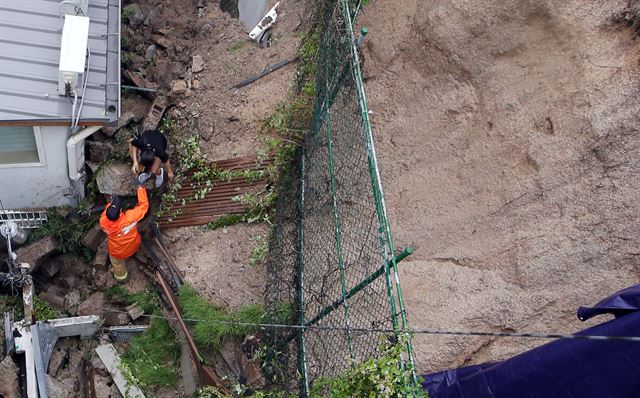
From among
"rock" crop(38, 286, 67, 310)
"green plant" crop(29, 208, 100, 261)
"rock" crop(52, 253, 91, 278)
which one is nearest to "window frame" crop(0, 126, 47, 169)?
"green plant" crop(29, 208, 100, 261)

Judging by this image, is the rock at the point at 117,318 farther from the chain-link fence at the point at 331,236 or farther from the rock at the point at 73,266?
the chain-link fence at the point at 331,236

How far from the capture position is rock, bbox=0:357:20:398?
23.7 ft

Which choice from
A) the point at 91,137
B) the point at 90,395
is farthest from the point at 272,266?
the point at 91,137

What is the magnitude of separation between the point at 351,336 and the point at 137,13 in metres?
6.51

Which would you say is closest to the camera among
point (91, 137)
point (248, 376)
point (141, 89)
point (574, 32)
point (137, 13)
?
point (574, 32)

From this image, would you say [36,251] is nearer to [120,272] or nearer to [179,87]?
[120,272]

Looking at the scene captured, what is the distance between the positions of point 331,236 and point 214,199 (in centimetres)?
195

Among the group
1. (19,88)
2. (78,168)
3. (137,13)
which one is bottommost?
(78,168)

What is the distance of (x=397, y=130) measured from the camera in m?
7.92

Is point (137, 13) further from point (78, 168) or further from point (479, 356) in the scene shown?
point (479, 356)

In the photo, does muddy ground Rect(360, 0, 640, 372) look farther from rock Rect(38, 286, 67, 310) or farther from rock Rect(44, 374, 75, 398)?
Answer: rock Rect(38, 286, 67, 310)

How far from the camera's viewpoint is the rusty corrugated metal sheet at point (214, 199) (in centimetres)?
843

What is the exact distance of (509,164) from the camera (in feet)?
22.9

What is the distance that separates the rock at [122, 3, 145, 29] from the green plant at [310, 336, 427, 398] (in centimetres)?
720
